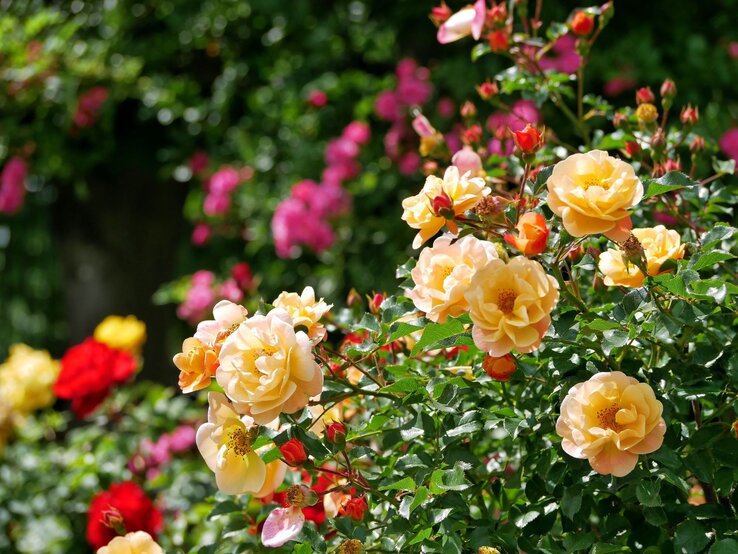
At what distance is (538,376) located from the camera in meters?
0.88

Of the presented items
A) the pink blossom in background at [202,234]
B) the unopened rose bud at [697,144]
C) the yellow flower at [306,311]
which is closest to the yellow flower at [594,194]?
the yellow flower at [306,311]

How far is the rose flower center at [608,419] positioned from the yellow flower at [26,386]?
1.73 m

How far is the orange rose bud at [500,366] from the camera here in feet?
2.52

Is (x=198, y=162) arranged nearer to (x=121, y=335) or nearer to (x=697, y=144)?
(x=121, y=335)


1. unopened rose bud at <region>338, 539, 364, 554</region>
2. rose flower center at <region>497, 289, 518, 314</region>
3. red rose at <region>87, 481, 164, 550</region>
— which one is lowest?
red rose at <region>87, 481, 164, 550</region>

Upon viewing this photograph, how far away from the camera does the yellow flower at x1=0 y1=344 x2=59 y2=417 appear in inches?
84.4

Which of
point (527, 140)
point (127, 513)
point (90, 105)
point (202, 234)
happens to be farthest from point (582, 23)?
point (90, 105)

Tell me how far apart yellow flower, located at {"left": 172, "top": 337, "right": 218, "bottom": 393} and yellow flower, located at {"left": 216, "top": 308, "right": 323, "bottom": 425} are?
4 cm

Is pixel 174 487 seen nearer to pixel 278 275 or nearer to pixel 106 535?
pixel 106 535

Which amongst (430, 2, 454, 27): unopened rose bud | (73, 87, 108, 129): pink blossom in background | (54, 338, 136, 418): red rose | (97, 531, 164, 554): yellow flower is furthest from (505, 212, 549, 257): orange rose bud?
(73, 87, 108, 129): pink blossom in background

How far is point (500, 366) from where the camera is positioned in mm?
770

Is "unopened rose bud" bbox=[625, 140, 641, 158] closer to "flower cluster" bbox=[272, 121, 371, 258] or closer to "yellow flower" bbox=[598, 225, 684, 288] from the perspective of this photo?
"yellow flower" bbox=[598, 225, 684, 288]

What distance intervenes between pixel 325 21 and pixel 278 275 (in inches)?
31.8

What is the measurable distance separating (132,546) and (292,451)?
25cm
